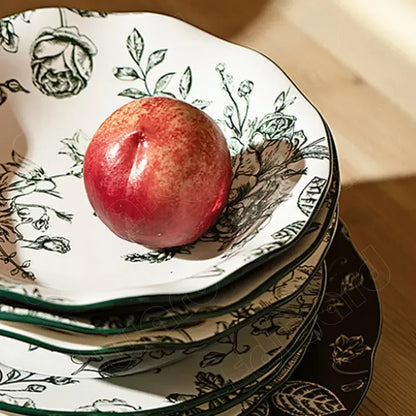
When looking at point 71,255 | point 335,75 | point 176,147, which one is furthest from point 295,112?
point 335,75

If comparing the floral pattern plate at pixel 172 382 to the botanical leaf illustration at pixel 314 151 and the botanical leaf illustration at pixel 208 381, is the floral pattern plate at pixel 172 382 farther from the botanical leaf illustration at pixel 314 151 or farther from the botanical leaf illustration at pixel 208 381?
the botanical leaf illustration at pixel 314 151

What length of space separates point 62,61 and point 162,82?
0.30 feet

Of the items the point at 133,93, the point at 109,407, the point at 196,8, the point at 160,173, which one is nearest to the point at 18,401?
the point at 109,407

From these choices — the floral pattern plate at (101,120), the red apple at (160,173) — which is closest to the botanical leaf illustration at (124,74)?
the floral pattern plate at (101,120)

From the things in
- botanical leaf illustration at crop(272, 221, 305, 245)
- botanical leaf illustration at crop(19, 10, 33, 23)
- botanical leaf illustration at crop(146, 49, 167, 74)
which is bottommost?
botanical leaf illustration at crop(19, 10, 33, 23)

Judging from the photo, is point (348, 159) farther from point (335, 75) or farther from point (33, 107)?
point (33, 107)

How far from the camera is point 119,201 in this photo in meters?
0.58

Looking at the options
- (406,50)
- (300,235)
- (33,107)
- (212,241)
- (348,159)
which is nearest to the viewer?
(300,235)

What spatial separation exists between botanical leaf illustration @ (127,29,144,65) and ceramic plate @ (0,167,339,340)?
0.29 meters

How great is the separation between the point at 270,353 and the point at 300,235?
4.6 inches

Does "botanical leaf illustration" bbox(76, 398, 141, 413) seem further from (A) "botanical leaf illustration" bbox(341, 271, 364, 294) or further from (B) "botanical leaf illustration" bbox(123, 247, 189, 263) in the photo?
(A) "botanical leaf illustration" bbox(341, 271, 364, 294)

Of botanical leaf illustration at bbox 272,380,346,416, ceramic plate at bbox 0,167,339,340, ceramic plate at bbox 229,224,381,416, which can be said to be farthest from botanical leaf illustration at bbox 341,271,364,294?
ceramic plate at bbox 0,167,339,340

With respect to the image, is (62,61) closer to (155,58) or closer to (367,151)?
(155,58)

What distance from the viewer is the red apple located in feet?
1.88
